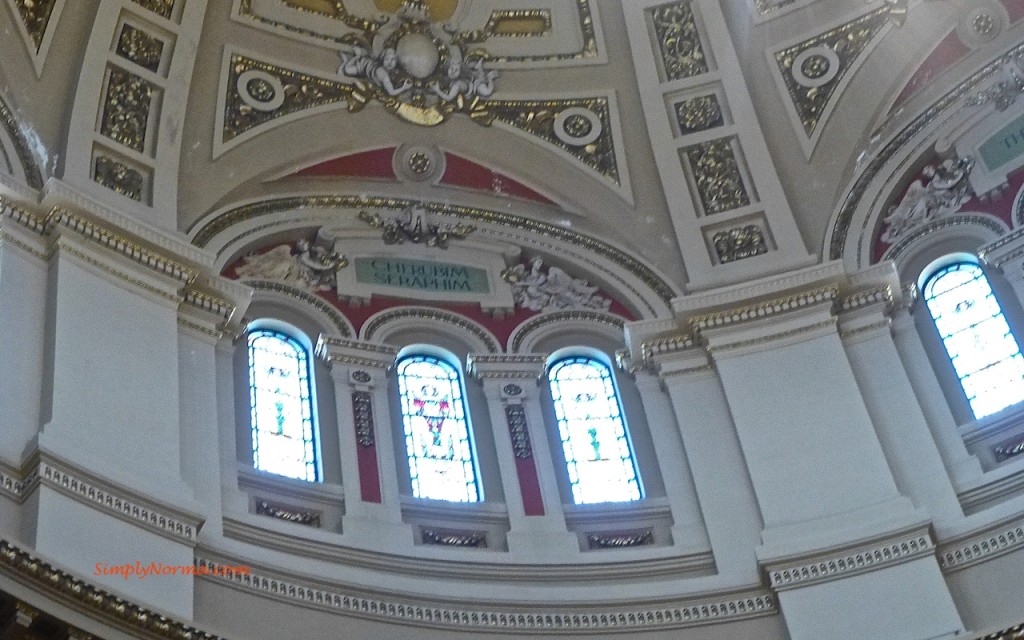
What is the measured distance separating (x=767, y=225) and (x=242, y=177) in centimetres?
605

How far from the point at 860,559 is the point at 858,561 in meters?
0.03

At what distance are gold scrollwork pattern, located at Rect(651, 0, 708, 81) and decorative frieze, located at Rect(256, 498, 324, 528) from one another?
762cm

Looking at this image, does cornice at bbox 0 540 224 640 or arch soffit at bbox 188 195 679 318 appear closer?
cornice at bbox 0 540 224 640

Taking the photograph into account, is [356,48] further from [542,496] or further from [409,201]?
[542,496]

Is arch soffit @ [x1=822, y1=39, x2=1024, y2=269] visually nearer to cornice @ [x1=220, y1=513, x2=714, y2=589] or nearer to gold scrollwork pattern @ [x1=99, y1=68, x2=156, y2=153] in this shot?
cornice @ [x1=220, y1=513, x2=714, y2=589]

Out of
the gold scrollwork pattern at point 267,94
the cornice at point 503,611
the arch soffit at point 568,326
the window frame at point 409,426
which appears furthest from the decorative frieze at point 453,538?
the gold scrollwork pattern at point 267,94

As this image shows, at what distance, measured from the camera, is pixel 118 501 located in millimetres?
15055

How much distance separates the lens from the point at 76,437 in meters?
15.4

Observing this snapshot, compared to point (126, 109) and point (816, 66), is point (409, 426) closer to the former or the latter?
point (126, 109)

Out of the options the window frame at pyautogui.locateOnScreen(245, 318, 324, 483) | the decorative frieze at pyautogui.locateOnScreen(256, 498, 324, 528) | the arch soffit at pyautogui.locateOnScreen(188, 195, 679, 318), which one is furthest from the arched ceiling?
the decorative frieze at pyautogui.locateOnScreen(256, 498, 324, 528)

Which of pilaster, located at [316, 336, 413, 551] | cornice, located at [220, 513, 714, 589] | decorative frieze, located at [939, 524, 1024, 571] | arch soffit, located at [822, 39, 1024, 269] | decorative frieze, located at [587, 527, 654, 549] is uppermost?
arch soffit, located at [822, 39, 1024, 269]

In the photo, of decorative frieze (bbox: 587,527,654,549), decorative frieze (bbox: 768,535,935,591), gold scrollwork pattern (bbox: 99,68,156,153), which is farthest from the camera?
gold scrollwork pattern (bbox: 99,68,156,153)

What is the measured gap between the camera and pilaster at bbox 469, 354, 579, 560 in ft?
58.2

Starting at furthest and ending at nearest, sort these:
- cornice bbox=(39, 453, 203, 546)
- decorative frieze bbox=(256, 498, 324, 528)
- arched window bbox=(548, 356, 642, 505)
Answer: arched window bbox=(548, 356, 642, 505)
decorative frieze bbox=(256, 498, 324, 528)
cornice bbox=(39, 453, 203, 546)
